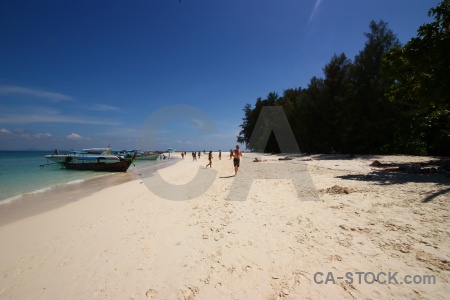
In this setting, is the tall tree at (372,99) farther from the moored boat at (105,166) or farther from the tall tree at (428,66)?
the moored boat at (105,166)

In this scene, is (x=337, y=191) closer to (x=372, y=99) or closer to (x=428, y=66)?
(x=428, y=66)

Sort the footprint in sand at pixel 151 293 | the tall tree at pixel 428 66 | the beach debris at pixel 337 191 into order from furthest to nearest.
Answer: the tall tree at pixel 428 66 → the beach debris at pixel 337 191 → the footprint in sand at pixel 151 293

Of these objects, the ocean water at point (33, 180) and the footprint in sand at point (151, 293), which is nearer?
the footprint in sand at point (151, 293)

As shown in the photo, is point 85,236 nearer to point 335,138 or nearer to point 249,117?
point 335,138

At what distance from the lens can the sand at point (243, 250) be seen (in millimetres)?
3164

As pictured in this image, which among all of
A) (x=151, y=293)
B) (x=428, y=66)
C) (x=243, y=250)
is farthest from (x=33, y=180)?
(x=428, y=66)

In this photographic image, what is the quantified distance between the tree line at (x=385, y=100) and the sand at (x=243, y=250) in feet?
29.3

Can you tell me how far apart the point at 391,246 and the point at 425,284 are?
96 centimetres

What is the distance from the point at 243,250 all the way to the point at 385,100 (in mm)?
27931

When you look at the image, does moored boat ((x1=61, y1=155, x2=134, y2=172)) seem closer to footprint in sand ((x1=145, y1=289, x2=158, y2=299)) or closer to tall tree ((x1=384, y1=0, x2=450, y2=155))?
footprint in sand ((x1=145, y1=289, x2=158, y2=299))

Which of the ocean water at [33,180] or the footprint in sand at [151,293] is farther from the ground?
the footprint in sand at [151,293]

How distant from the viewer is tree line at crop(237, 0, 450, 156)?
1180 centimetres

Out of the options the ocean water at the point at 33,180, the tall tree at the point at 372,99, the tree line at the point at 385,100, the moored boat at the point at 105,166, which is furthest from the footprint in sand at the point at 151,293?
the tall tree at the point at 372,99

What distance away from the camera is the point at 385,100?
2345cm
